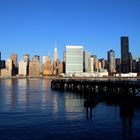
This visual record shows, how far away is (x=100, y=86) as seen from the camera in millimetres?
103438

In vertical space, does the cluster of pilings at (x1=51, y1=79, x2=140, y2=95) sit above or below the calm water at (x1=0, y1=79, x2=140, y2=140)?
above

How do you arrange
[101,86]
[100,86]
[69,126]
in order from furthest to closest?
[100,86]
[101,86]
[69,126]

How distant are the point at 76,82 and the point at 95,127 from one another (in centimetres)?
8476

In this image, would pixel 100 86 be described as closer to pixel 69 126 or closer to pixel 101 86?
pixel 101 86

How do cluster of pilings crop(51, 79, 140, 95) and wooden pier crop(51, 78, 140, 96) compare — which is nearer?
cluster of pilings crop(51, 79, 140, 95)

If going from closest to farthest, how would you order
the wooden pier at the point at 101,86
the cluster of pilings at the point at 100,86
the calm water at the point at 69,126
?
the calm water at the point at 69,126
the cluster of pilings at the point at 100,86
the wooden pier at the point at 101,86

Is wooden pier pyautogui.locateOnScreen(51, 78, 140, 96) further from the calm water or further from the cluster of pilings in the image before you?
the calm water

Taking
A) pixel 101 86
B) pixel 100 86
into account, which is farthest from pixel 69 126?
pixel 100 86

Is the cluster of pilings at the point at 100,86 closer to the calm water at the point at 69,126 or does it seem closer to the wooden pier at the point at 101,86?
the wooden pier at the point at 101,86

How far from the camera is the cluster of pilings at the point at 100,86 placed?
77.9 metres

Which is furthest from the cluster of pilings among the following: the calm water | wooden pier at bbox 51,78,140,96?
the calm water

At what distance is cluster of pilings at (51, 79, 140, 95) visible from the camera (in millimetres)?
77938

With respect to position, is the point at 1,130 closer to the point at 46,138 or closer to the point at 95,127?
the point at 46,138

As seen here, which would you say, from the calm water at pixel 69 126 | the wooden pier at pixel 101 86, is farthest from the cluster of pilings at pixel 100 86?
the calm water at pixel 69 126
